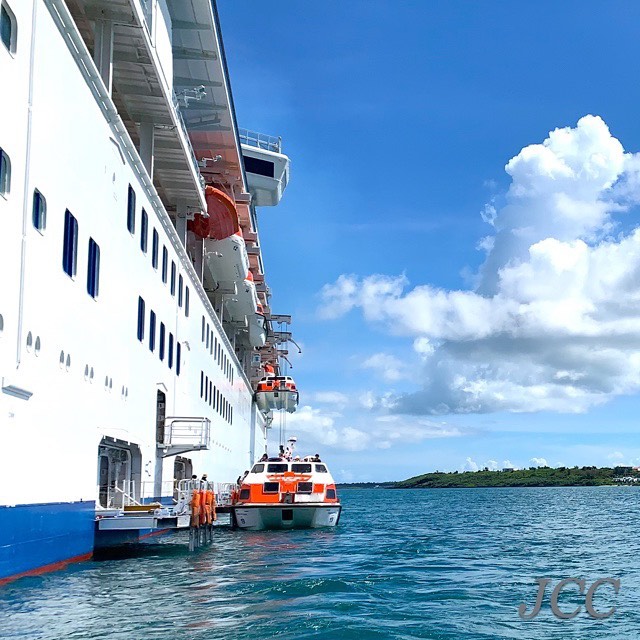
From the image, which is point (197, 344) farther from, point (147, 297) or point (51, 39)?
point (51, 39)

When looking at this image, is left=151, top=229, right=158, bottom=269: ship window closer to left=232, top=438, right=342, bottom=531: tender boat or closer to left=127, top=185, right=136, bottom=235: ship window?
left=127, top=185, right=136, bottom=235: ship window

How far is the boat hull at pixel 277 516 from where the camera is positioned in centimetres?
3322

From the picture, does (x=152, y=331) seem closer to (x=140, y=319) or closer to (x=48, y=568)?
(x=140, y=319)

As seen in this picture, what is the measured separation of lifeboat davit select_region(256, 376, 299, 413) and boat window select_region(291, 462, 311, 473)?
31.0 meters

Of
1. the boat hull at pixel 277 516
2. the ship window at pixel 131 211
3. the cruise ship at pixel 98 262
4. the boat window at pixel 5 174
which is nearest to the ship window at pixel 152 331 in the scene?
the cruise ship at pixel 98 262

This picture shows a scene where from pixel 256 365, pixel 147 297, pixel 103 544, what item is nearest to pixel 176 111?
pixel 147 297

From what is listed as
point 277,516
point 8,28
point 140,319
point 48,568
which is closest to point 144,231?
point 140,319

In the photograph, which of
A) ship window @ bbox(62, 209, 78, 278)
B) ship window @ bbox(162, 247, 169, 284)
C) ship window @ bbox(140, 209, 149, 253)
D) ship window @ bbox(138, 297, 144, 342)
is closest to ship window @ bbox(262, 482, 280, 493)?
ship window @ bbox(162, 247, 169, 284)

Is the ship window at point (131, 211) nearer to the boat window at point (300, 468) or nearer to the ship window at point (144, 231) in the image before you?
the ship window at point (144, 231)

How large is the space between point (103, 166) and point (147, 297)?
6.01 metres

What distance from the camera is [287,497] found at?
34.2m

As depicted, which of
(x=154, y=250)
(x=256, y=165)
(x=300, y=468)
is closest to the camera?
(x=154, y=250)

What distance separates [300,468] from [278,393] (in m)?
31.6

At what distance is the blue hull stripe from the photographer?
14.0 meters
